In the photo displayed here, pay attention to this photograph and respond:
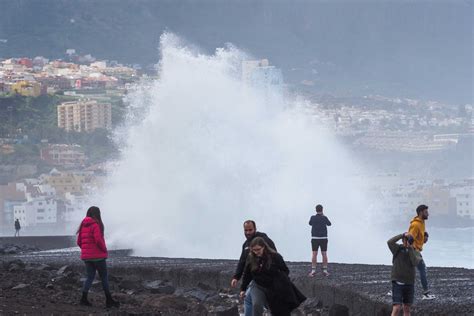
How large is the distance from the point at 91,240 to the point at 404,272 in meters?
3.03

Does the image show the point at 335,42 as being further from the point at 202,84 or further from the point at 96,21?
the point at 202,84

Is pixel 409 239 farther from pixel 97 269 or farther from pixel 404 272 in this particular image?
pixel 97 269

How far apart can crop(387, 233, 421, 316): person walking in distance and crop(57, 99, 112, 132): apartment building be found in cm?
7937

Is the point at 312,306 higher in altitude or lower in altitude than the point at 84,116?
lower

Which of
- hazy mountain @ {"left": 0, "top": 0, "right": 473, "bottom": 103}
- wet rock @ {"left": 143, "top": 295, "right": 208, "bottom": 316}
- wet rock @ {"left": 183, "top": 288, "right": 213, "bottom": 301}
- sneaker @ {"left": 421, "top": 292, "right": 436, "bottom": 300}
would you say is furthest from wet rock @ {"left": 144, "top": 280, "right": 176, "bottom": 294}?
hazy mountain @ {"left": 0, "top": 0, "right": 473, "bottom": 103}

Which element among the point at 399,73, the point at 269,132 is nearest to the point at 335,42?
the point at 399,73

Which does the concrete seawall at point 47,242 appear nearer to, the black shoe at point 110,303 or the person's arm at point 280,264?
the black shoe at point 110,303

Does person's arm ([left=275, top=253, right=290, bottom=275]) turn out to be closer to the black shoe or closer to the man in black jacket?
the man in black jacket

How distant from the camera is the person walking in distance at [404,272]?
11734 millimetres

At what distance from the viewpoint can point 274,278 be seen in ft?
33.1

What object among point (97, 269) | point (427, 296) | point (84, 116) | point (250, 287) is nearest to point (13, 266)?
point (97, 269)

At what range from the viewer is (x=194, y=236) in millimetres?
37531

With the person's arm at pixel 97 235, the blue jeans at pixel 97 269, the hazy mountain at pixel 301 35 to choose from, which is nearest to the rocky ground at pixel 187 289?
the blue jeans at pixel 97 269

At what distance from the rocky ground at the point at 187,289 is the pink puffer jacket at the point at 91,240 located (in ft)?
1.63
